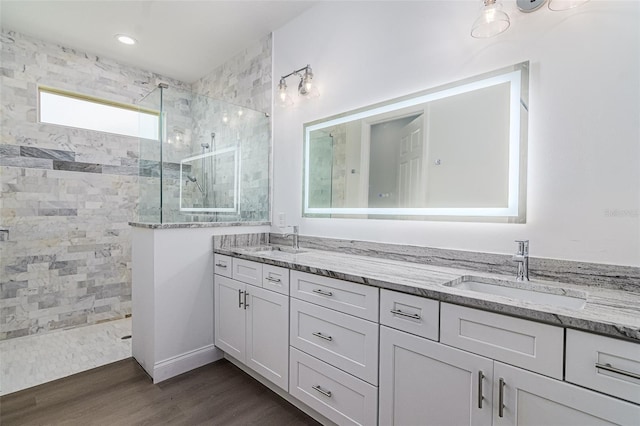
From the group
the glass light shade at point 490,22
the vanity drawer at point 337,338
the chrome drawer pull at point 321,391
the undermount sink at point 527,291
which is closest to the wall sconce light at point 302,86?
the glass light shade at point 490,22

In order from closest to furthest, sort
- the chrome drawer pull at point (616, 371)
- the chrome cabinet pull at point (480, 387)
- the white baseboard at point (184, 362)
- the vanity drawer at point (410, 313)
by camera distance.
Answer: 1. the chrome drawer pull at point (616, 371)
2. the chrome cabinet pull at point (480, 387)
3. the vanity drawer at point (410, 313)
4. the white baseboard at point (184, 362)

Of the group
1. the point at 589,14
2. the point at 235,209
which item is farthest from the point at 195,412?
the point at 589,14

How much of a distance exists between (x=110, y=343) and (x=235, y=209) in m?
1.68

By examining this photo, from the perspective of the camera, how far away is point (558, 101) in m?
1.43

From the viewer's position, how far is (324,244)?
249 centimetres

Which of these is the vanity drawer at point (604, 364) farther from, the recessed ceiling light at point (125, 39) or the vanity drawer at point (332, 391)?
the recessed ceiling light at point (125, 39)

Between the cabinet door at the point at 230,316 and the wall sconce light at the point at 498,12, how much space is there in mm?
2129

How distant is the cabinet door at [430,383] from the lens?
3.69 feet

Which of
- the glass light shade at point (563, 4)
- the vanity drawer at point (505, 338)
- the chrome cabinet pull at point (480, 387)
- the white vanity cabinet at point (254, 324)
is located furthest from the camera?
the white vanity cabinet at point (254, 324)

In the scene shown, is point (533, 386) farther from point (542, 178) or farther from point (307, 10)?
point (307, 10)

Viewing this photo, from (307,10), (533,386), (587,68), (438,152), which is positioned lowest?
(533,386)

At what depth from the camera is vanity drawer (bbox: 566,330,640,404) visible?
85 cm

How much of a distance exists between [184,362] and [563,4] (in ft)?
10.3

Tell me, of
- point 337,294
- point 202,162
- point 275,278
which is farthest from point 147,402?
point 202,162
